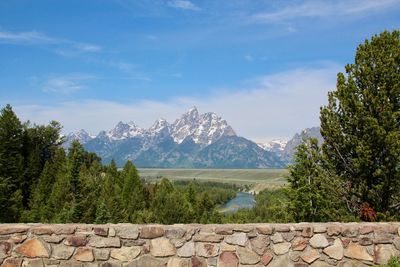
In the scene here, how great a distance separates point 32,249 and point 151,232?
228 centimetres

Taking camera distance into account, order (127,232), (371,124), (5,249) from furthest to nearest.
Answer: (371,124)
(127,232)
(5,249)

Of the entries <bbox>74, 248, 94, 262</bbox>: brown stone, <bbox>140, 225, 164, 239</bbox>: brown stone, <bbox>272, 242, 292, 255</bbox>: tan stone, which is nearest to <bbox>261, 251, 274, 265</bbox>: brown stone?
<bbox>272, 242, 292, 255</bbox>: tan stone

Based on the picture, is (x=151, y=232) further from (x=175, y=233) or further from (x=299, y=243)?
(x=299, y=243)

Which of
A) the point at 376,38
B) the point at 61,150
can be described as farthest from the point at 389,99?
the point at 61,150

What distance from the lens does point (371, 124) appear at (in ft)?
54.6

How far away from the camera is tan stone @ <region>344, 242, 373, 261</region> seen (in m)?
8.05

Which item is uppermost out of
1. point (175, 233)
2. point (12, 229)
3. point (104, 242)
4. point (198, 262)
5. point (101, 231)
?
point (12, 229)

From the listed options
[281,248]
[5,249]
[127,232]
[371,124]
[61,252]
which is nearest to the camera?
[5,249]

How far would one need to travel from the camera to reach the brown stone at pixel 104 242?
7.90m

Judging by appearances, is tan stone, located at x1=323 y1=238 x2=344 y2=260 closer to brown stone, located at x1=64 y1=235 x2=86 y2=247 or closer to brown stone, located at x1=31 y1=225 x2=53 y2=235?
brown stone, located at x1=64 y1=235 x2=86 y2=247

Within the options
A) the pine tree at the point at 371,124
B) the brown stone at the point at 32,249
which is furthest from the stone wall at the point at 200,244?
the pine tree at the point at 371,124

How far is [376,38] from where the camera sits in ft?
59.4

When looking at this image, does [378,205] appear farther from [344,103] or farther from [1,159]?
[1,159]

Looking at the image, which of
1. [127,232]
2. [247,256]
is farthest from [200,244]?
[127,232]
